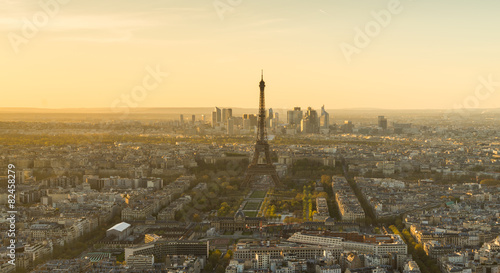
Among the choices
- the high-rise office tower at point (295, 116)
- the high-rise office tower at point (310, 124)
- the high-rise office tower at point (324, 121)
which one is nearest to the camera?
the high-rise office tower at point (310, 124)

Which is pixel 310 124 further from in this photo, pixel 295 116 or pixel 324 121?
pixel 295 116

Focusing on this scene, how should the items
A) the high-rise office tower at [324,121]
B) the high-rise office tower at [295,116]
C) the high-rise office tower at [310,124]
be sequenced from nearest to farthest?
the high-rise office tower at [310,124], the high-rise office tower at [324,121], the high-rise office tower at [295,116]

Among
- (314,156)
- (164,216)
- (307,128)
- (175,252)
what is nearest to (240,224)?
(164,216)

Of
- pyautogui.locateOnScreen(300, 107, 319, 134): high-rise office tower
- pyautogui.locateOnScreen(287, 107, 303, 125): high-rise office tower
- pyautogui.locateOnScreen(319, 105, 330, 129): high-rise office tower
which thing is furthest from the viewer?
pyautogui.locateOnScreen(287, 107, 303, 125): high-rise office tower

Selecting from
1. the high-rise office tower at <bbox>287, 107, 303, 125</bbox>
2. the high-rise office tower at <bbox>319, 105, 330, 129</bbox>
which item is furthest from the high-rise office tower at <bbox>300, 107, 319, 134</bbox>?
the high-rise office tower at <bbox>287, 107, 303, 125</bbox>

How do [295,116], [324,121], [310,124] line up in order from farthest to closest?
[295,116] < [324,121] < [310,124]

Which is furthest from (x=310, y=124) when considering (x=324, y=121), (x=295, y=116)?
(x=295, y=116)

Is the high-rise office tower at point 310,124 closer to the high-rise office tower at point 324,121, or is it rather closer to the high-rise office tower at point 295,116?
the high-rise office tower at point 324,121

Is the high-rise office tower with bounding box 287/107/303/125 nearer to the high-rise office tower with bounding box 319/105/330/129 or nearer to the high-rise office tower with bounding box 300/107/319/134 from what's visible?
the high-rise office tower with bounding box 319/105/330/129

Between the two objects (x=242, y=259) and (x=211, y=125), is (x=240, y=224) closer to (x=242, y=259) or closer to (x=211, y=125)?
(x=242, y=259)

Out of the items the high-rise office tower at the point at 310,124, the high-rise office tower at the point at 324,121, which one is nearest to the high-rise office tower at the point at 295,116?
the high-rise office tower at the point at 324,121

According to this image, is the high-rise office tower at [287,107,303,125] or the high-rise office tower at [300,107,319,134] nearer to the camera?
the high-rise office tower at [300,107,319,134]
